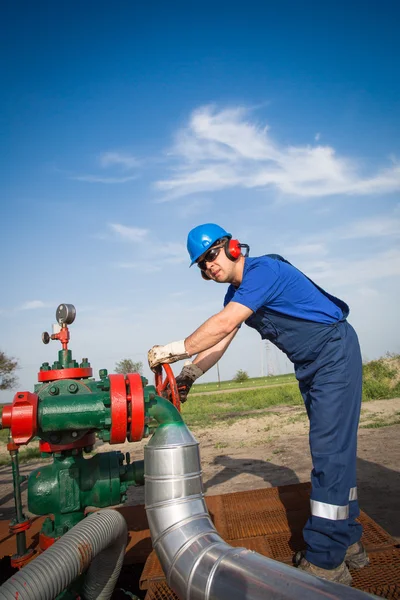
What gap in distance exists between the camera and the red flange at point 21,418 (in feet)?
5.39

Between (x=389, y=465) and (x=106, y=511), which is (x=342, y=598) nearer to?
(x=106, y=511)

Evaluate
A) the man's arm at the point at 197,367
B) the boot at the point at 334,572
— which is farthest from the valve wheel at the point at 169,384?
the boot at the point at 334,572

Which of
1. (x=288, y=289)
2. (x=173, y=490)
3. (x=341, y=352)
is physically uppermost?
(x=288, y=289)

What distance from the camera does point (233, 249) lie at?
2.83 meters

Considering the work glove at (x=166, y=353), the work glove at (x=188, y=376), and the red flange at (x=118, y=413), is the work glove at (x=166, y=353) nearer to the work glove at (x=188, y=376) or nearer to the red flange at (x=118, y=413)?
the work glove at (x=188, y=376)

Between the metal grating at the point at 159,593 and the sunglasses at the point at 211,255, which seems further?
the sunglasses at the point at 211,255

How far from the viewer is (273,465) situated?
6.30m

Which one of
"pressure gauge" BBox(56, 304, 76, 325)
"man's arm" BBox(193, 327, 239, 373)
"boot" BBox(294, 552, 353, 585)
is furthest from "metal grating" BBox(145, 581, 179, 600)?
"pressure gauge" BBox(56, 304, 76, 325)

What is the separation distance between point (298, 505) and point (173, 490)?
6.57ft

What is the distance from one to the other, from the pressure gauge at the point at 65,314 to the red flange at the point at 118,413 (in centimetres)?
101

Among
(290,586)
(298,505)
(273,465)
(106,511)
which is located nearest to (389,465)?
(273,465)

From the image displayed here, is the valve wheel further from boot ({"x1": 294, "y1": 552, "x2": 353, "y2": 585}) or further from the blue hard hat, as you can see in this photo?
boot ({"x1": 294, "y1": 552, "x2": 353, "y2": 585})

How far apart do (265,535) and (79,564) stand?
1521 millimetres

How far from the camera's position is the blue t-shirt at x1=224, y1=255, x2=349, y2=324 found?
2547 mm
